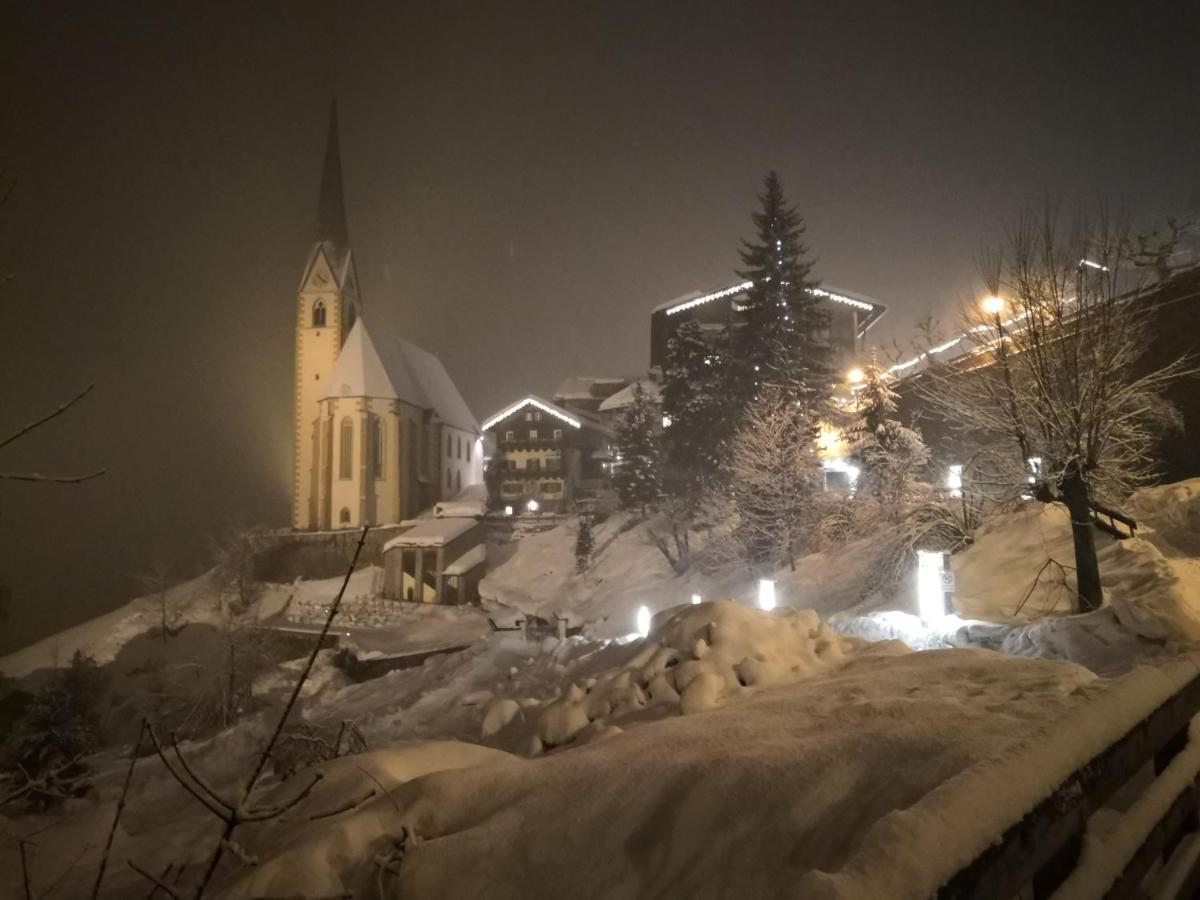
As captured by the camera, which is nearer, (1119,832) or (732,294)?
(1119,832)

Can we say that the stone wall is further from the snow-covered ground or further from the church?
the snow-covered ground

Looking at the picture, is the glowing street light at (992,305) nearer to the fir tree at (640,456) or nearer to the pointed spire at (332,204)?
the fir tree at (640,456)

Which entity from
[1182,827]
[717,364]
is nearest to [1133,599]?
[1182,827]

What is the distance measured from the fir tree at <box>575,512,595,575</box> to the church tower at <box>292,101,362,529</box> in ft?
79.8

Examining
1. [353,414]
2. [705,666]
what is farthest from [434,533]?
[705,666]

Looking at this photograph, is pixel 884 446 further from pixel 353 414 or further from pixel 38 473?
pixel 353 414

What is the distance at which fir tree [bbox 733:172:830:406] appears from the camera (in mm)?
27156

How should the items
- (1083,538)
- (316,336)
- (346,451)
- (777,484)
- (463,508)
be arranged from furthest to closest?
(316,336)
(346,451)
(463,508)
(777,484)
(1083,538)

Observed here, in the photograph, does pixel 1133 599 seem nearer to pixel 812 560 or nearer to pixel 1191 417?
pixel 1191 417

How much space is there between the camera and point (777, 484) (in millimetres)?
23594

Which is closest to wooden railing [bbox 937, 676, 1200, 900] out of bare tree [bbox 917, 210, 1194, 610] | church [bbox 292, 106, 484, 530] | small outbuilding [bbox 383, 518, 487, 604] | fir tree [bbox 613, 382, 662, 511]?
bare tree [bbox 917, 210, 1194, 610]

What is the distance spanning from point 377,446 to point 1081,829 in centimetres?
5251

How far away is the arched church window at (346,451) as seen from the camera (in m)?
50.5

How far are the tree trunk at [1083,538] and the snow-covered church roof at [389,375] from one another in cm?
4676
